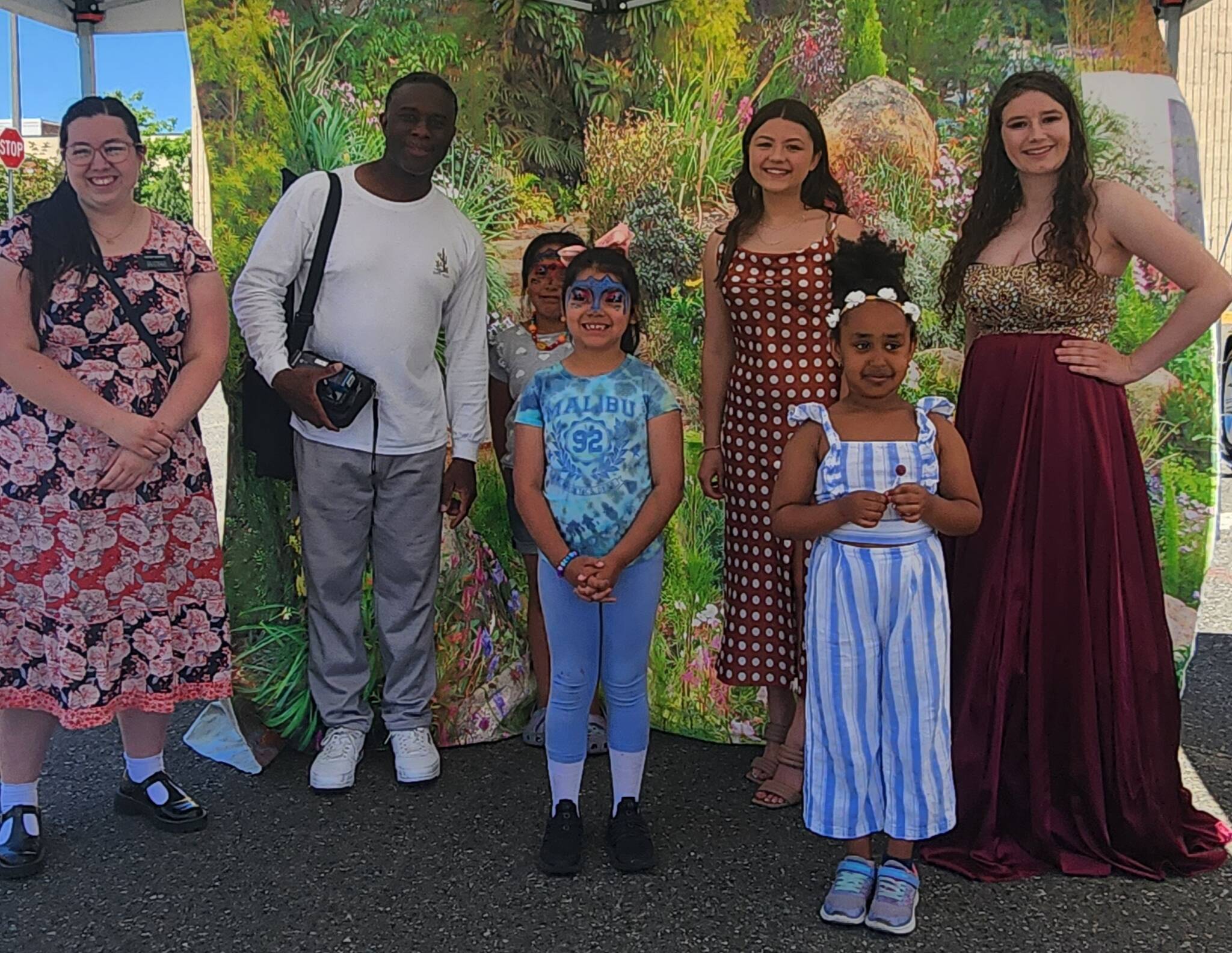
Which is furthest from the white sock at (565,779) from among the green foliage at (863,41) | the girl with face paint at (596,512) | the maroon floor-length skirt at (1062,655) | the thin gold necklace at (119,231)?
the green foliage at (863,41)

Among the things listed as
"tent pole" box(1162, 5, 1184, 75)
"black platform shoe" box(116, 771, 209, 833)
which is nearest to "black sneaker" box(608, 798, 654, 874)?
"black platform shoe" box(116, 771, 209, 833)

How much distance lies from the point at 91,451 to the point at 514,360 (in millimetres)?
1276

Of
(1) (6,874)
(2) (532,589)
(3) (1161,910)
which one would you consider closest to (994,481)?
(3) (1161,910)

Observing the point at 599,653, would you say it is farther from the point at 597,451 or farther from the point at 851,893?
the point at 851,893

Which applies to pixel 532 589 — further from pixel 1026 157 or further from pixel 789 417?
pixel 1026 157

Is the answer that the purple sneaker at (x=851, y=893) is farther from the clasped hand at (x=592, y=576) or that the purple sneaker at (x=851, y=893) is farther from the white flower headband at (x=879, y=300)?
the white flower headband at (x=879, y=300)

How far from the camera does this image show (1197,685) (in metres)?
4.38

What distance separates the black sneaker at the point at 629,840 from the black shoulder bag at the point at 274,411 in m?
1.36

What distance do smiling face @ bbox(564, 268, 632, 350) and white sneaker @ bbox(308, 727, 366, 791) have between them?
1.45 m

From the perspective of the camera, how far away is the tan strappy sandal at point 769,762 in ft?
11.2

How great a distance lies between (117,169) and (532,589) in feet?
5.56

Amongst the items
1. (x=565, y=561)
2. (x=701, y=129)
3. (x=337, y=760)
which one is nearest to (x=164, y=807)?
(x=337, y=760)

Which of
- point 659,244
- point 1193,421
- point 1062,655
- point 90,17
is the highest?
point 90,17

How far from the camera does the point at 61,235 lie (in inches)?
112
